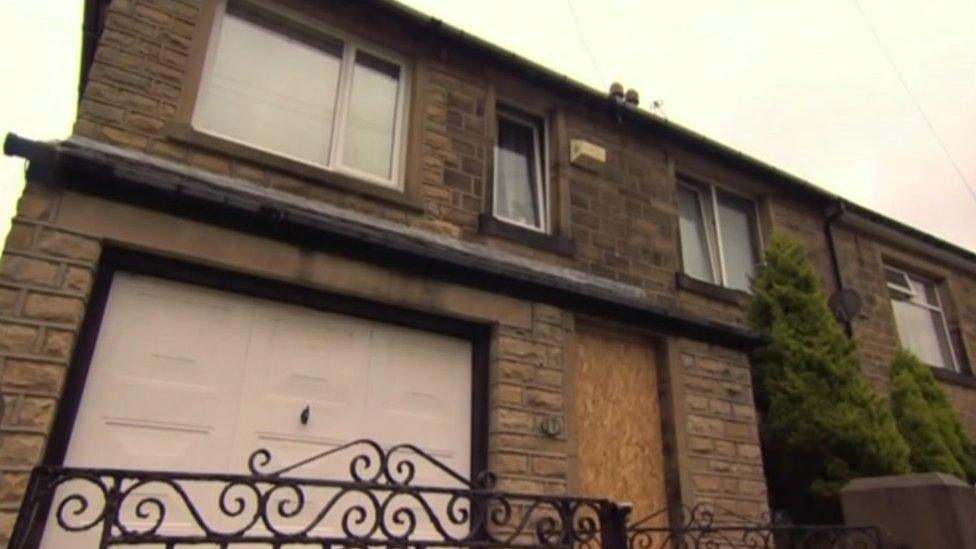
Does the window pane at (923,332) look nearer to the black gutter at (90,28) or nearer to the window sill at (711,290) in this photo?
the window sill at (711,290)

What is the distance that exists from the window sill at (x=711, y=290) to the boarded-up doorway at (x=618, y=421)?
1.04 m

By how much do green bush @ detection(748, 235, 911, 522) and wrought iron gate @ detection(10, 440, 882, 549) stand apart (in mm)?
675

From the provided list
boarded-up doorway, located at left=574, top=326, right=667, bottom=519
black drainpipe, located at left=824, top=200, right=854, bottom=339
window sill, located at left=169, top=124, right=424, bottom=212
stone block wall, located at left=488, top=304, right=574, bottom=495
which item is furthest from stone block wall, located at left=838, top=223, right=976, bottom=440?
window sill, located at left=169, top=124, right=424, bottom=212

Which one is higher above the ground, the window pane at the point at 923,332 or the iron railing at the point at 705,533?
the window pane at the point at 923,332

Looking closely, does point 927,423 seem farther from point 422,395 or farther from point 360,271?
point 360,271

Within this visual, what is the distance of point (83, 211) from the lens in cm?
376

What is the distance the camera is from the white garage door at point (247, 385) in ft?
12.0

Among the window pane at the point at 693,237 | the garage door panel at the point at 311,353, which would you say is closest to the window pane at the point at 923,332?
the window pane at the point at 693,237

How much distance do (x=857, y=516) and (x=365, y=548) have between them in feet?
11.3

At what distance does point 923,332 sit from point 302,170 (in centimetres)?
903

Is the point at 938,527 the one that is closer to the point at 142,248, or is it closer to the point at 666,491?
the point at 666,491

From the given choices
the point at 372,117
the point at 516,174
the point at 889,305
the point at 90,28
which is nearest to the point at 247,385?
the point at 372,117

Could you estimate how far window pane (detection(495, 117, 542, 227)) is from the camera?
19.9 ft

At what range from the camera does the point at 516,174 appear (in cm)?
631
